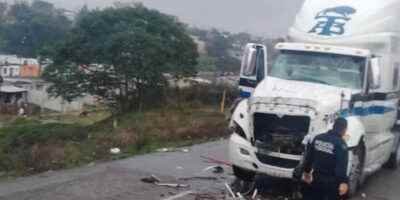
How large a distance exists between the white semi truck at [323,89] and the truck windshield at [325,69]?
16mm

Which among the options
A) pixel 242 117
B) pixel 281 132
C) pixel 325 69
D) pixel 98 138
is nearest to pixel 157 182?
pixel 242 117

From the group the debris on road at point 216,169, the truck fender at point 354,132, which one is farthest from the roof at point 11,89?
the truck fender at point 354,132

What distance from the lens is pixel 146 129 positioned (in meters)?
15.5

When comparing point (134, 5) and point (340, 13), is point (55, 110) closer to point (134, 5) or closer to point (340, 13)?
point (134, 5)

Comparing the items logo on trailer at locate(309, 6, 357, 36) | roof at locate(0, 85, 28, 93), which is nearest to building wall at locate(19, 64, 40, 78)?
roof at locate(0, 85, 28, 93)

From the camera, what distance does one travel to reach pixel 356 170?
986 cm

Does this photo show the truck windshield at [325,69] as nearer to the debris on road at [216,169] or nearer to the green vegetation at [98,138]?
the debris on road at [216,169]

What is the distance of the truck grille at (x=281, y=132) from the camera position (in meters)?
9.05

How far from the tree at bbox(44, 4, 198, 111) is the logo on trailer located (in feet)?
52.8

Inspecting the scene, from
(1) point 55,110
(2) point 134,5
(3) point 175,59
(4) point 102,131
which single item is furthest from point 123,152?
(1) point 55,110

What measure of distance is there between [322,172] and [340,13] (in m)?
4.35

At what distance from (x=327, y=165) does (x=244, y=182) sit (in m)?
2.78

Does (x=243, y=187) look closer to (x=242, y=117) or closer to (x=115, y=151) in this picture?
(x=242, y=117)

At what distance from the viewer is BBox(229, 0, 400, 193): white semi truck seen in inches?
359
